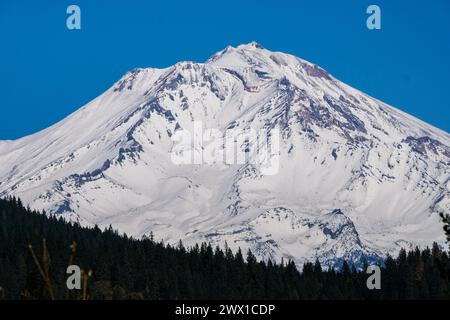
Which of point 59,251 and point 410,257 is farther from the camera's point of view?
point 410,257

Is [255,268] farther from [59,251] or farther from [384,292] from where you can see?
[59,251]

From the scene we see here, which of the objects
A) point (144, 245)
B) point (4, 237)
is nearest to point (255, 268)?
point (144, 245)

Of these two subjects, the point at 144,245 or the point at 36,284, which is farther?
the point at 144,245
